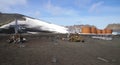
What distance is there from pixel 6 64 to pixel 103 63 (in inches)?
331

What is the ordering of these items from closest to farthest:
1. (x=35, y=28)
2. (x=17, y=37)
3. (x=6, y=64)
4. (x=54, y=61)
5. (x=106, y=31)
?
(x=6, y=64) < (x=54, y=61) < (x=17, y=37) < (x=35, y=28) < (x=106, y=31)

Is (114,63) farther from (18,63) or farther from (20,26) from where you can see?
(20,26)

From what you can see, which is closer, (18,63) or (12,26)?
(18,63)

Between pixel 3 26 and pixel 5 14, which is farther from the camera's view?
pixel 5 14

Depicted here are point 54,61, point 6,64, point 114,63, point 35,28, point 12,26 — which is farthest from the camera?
point 35,28

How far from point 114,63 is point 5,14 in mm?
44387

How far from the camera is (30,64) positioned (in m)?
15.3

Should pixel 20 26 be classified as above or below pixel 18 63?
above

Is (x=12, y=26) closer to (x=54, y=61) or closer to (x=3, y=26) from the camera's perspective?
(x=3, y=26)

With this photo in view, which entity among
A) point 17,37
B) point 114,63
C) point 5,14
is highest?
point 5,14

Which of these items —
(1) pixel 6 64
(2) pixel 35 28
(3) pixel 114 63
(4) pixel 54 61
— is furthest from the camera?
(2) pixel 35 28

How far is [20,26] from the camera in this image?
48.6 m

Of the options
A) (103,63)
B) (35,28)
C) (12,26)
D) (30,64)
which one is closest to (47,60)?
(30,64)

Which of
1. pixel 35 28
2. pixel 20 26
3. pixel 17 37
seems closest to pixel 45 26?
pixel 35 28
